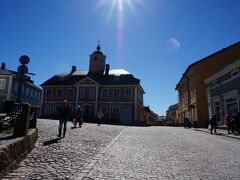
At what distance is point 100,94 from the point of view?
45250 mm

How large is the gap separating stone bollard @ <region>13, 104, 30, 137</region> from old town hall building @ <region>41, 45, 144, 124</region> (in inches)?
1352

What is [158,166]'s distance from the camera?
6.12 m

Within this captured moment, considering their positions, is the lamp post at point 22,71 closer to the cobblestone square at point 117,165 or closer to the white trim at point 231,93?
the cobblestone square at point 117,165

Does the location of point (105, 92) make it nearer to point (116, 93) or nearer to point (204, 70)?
point (116, 93)

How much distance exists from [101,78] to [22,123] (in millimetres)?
41488

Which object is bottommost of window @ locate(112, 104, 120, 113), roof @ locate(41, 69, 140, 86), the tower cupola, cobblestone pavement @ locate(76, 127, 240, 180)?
cobblestone pavement @ locate(76, 127, 240, 180)

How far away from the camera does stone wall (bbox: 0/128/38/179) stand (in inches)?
173

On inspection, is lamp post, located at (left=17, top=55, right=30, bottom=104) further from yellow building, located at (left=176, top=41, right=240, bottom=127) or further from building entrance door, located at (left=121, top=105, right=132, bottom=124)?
building entrance door, located at (left=121, top=105, right=132, bottom=124)

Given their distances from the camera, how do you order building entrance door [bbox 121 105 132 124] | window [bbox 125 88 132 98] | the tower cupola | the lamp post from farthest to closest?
the tower cupola
window [bbox 125 88 132 98]
building entrance door [bbox 121 105 132 124]
the lamp post

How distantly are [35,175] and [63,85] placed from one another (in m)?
43.7

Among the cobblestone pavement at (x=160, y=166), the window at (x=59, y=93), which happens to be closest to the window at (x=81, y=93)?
the window at (x=59, y=93)

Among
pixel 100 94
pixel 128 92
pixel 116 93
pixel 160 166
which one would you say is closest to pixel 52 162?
pixel 160 166

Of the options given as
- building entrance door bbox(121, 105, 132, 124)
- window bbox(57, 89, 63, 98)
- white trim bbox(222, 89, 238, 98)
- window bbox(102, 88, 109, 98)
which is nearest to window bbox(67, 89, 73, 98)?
window bbox(57, 89, 63, 98)

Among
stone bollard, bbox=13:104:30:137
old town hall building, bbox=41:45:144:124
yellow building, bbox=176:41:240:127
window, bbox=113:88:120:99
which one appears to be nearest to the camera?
stone bollard, bbox=13:104:30:137
